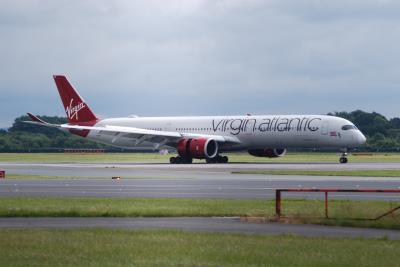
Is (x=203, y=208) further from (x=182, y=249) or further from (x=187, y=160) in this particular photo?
(x=187, y=160)

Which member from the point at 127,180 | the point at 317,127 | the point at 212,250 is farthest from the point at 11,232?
the point at 317,127

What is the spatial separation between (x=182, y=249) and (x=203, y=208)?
9932mm

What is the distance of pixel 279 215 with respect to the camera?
24.7 meters

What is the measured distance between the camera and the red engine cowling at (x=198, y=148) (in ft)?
238

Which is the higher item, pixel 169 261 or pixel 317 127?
pixel 317 127

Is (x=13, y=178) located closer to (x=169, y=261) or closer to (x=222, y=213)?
(x=222, y=213)

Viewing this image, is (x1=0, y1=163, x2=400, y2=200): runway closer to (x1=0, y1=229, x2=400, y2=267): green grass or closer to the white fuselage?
(x1=0, y1=229, x2=400, y2=267): green grass

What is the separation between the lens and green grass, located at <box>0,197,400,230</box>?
24.5 metres

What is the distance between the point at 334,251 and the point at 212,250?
237 cm

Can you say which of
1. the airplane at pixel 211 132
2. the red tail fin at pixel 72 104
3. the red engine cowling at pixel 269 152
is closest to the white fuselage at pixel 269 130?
the airplane at pixel 211 132

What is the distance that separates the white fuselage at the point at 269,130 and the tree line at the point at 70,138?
53888 millimetres

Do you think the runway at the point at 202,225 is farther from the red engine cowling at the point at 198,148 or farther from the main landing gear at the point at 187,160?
the main landing gear at the point at 187,160

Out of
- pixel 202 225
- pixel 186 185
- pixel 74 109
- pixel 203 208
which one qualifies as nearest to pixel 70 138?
pixel 74 109

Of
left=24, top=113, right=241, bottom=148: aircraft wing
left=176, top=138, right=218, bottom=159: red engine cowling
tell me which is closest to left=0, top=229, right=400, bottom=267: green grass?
left=176, top=138, right=218, bottom=159: red engine cowling
